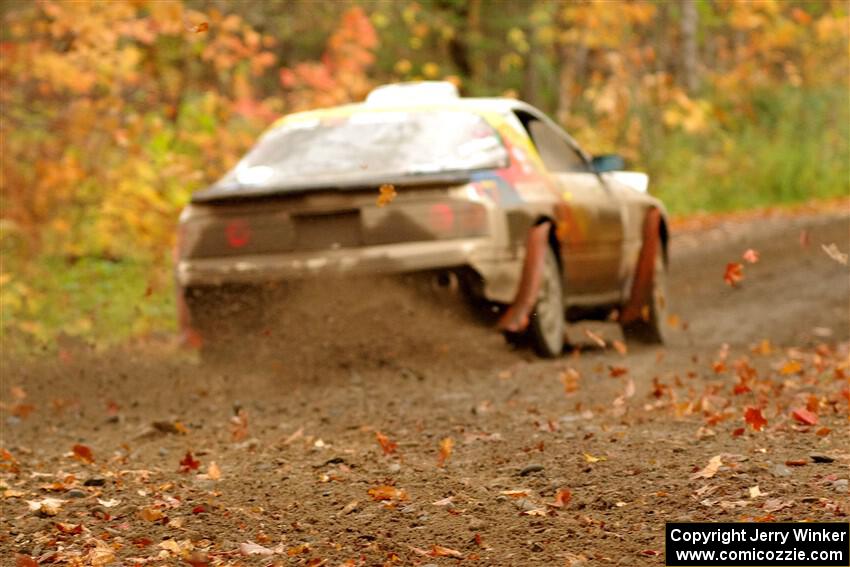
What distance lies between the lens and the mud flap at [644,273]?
38.1 ft

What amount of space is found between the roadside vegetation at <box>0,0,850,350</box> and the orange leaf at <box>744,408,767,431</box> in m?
3.32

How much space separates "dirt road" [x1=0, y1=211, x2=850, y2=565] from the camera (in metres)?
5.15

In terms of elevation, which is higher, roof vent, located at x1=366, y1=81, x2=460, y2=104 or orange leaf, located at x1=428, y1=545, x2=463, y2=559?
roof vent, located at x1=366, y1=81, x2=460, y2=104

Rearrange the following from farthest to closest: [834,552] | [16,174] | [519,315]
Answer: [16,174] < [519,315] < [834,552]

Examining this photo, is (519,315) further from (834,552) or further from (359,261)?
(834,552)

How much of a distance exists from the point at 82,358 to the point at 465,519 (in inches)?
219

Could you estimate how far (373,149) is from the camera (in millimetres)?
9383

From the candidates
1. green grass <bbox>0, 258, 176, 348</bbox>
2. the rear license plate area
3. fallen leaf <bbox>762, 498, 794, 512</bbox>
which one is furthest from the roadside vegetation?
fallen leaf <bbox>762, 498, 794, 512</bbox>

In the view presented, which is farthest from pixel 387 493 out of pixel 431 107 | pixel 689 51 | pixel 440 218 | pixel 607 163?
pixel 689 51

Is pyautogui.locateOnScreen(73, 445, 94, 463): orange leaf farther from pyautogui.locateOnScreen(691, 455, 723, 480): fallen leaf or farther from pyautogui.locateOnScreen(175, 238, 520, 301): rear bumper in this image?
pyautogui.locateOnScreen(691, 455, 723, 480): fallen leaf

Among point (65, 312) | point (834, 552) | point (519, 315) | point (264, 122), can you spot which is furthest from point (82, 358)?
point (264, 122)

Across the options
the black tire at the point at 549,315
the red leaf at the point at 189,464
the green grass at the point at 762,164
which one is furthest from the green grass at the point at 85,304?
the green grass at the point at 762,164

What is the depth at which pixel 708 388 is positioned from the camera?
840 cm

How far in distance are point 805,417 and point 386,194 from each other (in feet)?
9.72
